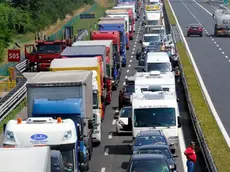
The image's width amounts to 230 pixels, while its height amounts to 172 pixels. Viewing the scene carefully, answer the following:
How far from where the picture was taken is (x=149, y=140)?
2466 cm

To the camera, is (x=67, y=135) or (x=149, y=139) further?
(x=149, y=139)

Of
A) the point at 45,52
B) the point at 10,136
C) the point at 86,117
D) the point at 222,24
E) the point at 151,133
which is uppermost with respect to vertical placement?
the point at 10,136

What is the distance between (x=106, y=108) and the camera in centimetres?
3788

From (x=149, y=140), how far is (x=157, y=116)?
107 inches

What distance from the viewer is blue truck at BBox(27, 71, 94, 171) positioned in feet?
73.8

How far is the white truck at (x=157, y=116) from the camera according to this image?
27.0 m

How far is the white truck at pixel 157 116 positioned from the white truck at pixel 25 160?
40.8 feet

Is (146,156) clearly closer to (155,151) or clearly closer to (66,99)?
(155,151)

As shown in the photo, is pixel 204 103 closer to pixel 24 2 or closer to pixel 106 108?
pixel 106 108

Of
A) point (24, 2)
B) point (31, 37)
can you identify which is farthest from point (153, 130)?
point (24, 2)

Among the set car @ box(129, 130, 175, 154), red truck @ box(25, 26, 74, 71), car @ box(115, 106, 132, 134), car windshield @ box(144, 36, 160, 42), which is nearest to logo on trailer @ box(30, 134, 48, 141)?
car @ box(129, 130, 175, 154)

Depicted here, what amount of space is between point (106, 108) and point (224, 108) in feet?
18.6

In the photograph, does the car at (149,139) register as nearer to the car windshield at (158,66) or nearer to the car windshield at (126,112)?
the car windshield at (126,112)

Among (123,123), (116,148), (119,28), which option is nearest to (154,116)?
(116,148)
